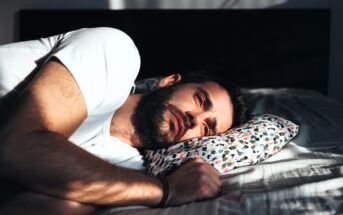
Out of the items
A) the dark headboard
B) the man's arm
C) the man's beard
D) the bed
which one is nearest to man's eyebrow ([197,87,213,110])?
the man's beard

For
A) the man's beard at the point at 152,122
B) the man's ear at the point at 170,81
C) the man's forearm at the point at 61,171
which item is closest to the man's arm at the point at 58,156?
the man's forearm at the point at 61,171

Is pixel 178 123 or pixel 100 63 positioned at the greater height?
pixel 100 63

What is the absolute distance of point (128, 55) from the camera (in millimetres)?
1006

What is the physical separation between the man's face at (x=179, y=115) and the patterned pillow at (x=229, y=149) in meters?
0.04

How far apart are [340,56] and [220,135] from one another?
1.50 metres

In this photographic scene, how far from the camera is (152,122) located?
1.21 meters

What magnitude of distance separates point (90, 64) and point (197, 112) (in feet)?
1.45

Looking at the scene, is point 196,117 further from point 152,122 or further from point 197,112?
point 152,122

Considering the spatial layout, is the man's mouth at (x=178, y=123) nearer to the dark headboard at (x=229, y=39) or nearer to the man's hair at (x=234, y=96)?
the man's hair at (x=234, y=96)

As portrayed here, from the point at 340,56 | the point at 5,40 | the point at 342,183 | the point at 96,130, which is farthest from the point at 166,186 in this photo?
the point at 5,40

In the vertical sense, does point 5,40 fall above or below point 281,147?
above

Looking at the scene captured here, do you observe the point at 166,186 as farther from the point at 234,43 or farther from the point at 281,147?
the point at 234,43

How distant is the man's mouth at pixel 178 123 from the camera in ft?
3.94

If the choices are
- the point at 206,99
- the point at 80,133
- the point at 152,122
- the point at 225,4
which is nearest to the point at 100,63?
the point at 80,133
